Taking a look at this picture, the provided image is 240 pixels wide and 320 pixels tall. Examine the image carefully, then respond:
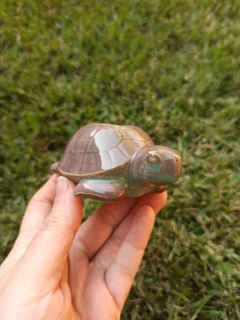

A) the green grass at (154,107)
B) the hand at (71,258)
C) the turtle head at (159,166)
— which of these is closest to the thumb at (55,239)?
the hand at (71,258)

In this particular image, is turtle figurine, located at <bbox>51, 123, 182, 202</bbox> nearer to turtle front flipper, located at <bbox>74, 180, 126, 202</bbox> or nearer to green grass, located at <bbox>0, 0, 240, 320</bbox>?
turtle front flipper, located at <bbox>74, 180, 126, 202</bbox>

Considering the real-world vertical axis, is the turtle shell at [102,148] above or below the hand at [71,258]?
above

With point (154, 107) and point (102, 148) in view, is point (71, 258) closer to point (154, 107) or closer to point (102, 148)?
point (102, 148)

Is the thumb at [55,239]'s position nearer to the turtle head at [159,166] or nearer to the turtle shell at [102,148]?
the turtle shell at [102,148]

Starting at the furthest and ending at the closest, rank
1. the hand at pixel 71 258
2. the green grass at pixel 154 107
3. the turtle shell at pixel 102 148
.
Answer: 1. the green grass at pixel 154 107
2. the turtle shell at pixel 102 148
3. the hand at pixel 71 258

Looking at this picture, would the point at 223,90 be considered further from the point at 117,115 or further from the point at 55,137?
the point at 55,137

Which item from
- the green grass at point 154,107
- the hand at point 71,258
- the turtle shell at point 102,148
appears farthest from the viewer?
the green grass at point 154,107

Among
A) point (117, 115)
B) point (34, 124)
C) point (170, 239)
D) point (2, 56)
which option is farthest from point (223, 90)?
point (2, 56)

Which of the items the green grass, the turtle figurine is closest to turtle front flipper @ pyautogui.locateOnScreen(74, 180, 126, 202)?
the turtle figurine
